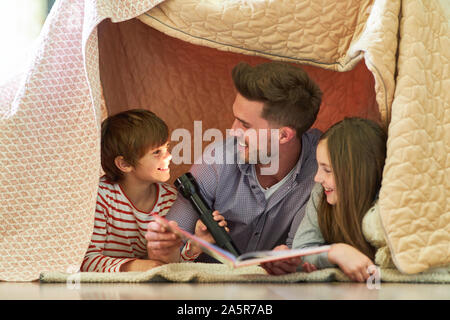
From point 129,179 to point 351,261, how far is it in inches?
22.3

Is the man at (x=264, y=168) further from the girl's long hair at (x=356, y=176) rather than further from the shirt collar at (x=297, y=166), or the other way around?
the girl's long hair at (x=356, y=176)

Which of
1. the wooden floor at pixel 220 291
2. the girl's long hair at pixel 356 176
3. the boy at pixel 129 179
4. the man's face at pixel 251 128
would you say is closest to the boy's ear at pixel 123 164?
the boy at pixel 129 179

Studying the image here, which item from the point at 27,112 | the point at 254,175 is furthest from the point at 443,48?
the point at 27,112

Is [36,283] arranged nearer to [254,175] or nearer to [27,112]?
[27,112]

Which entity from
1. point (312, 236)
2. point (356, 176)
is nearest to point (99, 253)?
point (312, 236)

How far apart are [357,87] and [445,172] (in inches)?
15.6

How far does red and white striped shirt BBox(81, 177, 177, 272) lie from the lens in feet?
4.39

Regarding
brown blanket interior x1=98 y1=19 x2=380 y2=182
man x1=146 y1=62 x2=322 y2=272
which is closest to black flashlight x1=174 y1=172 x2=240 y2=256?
man x1=146 y1=62 x2=322 y2=272

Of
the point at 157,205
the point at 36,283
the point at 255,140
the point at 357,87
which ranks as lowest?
the point at 36,283

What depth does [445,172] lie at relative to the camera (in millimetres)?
1137

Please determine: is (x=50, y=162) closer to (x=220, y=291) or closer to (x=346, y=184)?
(x=220, y=291)

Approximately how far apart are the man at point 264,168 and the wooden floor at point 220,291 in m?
0.24

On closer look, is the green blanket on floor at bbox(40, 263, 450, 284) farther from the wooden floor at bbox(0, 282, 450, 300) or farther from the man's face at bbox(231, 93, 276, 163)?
the man's face at bbox(231, 93, 276, 163)

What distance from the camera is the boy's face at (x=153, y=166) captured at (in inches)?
54.1
